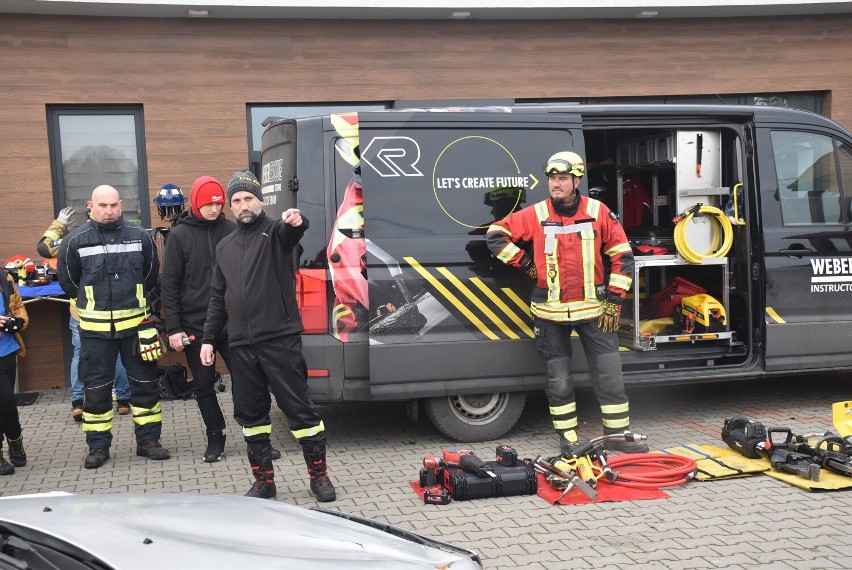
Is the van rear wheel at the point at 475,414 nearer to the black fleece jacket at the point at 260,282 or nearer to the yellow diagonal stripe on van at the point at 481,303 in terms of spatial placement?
the yellow diagonal stripe on van at the point at 481,303

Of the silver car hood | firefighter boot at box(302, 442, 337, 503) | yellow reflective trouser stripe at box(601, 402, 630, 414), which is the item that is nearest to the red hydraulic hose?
yellow reflective trouser stripe at box(601, 402, 630, 414)

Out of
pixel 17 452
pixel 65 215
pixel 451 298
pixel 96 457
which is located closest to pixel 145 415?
pixel 96 457

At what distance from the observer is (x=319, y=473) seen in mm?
5129

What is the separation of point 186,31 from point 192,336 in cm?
438

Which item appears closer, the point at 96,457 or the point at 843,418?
the point at 843,418

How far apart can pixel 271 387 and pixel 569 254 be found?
224 cm

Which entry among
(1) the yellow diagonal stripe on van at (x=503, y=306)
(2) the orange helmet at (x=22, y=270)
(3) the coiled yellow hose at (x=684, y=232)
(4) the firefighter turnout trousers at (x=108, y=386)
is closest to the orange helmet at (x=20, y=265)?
(2) the orange helmet at (x=22, y=270)

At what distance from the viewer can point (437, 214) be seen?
5.95 metres

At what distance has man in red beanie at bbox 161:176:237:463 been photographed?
5945 millimetres

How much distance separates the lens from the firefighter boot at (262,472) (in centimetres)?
509

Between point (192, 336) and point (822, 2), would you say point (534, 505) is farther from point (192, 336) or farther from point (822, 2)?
point (822, 2)

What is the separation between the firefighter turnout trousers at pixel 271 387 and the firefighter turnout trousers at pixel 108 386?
1.35 metres

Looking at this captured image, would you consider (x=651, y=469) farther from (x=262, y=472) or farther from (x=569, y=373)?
(x=262, y=472)

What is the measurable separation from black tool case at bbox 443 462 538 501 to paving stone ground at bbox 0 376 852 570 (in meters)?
0.06
